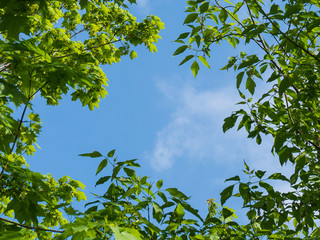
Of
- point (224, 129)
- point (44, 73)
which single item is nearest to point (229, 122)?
point (224, 129)

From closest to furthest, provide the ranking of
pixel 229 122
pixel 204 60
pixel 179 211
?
1. pixel 179 211
2. pixel 204 60
3. pixel 229 122

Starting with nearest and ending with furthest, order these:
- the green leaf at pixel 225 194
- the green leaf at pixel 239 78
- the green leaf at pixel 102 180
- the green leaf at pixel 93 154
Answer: the green leaf at pixel 93 154 → the green leaf at pixel 102 180 → the green leaf at pixel 225 194 → the green leaf at pixel 239 78

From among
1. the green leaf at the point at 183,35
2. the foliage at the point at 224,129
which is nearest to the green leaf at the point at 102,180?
the foliage at the point at 224,129

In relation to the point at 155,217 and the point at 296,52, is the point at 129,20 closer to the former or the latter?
the point at 296,52

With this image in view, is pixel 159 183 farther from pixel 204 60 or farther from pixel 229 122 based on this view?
pixel 204 60

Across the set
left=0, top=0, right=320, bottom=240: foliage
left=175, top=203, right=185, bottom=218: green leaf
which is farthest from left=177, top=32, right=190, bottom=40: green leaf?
left=175, top=203, right=185, bottom=218: green leaf

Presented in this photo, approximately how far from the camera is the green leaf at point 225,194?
300cm

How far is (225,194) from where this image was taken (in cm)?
301

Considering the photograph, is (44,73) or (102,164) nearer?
(102,164)

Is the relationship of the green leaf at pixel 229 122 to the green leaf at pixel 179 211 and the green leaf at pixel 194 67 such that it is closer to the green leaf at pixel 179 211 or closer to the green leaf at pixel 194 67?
the green leaf at pixel 194 67

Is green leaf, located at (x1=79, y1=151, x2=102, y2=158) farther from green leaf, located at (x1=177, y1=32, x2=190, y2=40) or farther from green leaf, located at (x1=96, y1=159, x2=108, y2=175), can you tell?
green leaf, located at (x1=177, y1=32, x2=190, y2=40)

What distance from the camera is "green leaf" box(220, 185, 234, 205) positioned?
3000mm

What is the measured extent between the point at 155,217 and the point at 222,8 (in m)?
2.35

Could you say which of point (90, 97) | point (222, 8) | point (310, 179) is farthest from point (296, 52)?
point (90, 97)
